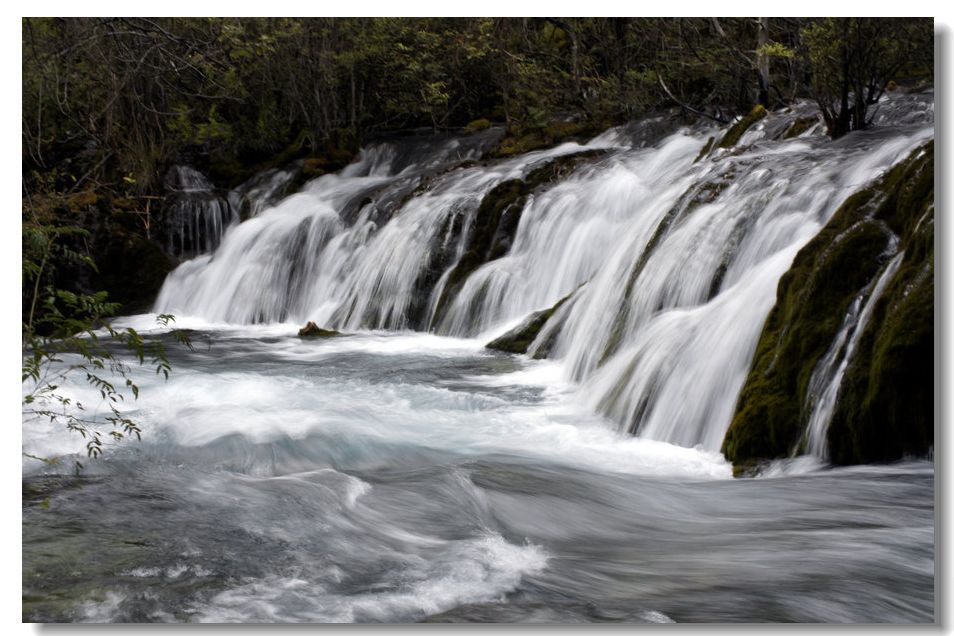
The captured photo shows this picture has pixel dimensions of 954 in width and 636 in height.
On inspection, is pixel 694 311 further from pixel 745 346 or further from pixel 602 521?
pixel 602 521

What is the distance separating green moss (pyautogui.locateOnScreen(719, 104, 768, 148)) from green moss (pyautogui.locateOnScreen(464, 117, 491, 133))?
3012 millimetres

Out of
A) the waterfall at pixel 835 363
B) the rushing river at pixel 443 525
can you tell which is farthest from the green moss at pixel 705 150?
the waterfall at pixel 835 363

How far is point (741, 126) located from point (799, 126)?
31.5 inches

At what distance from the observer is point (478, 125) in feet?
36.1

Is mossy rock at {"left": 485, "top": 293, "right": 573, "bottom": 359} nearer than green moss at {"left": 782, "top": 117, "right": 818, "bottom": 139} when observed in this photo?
Yes

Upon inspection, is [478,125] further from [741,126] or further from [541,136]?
[741,126]

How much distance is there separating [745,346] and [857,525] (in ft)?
4.91

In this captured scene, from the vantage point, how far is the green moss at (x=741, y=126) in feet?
28.8

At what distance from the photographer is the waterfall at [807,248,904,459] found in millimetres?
3756

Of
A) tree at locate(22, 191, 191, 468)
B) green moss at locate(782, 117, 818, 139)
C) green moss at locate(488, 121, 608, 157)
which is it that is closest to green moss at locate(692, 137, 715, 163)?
green moss at locate(782, 117, 818, 139)

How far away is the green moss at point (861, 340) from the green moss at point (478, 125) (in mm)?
6733

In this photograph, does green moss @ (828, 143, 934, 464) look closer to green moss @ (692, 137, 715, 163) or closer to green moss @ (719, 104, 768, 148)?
green moss @ (719, 104, 768, 148)

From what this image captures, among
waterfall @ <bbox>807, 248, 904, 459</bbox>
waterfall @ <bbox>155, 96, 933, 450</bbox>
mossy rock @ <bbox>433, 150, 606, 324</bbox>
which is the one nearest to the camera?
waterfall @ <bbox>807, 248, 904, 459</bbox>

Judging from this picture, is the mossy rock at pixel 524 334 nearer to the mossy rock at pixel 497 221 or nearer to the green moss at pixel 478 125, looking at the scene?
the mossy rock at pixel 497 221
